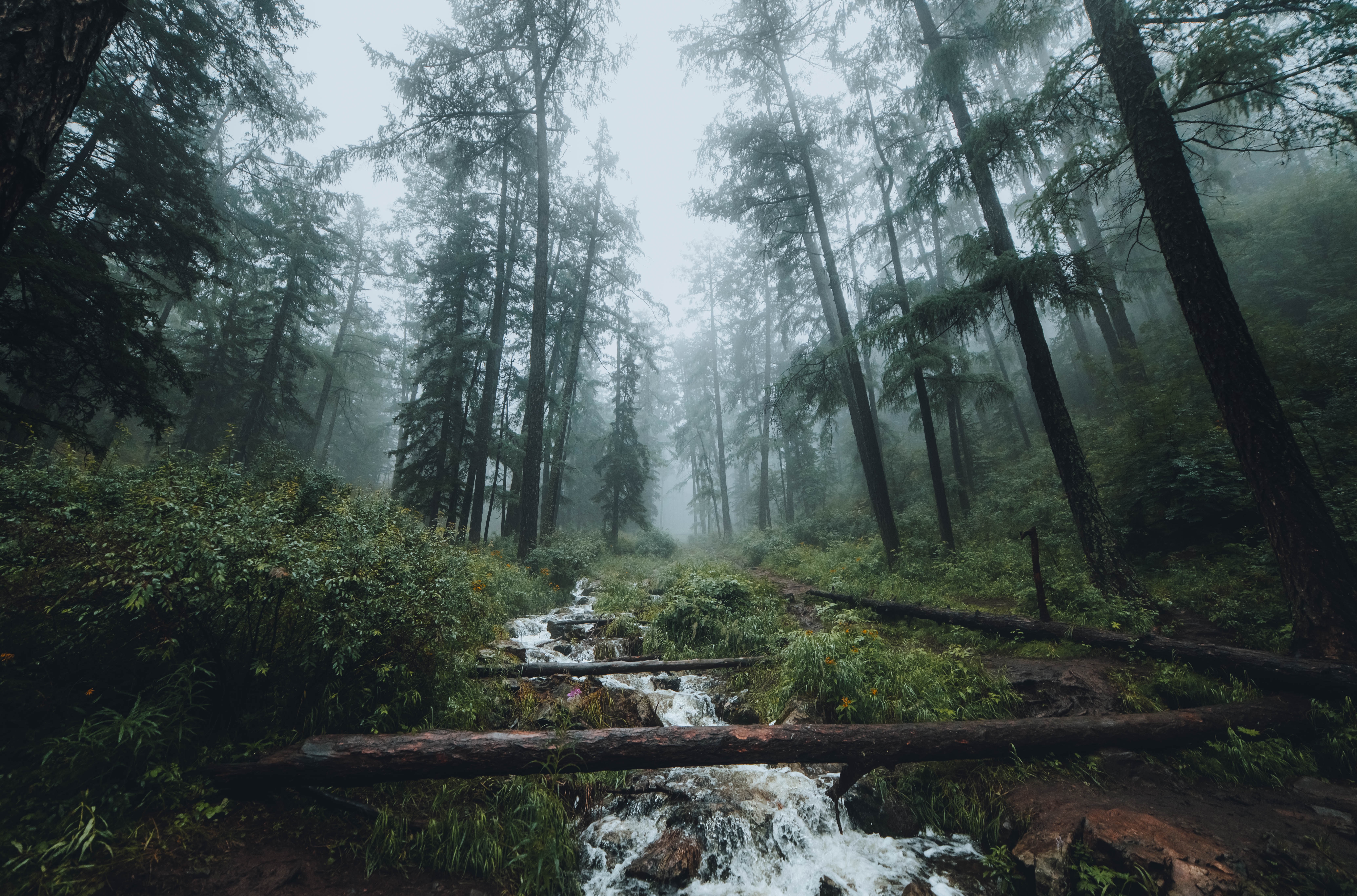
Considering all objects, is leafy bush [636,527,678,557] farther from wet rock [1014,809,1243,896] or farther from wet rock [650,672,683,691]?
wet rock [1014,809,1243,896]

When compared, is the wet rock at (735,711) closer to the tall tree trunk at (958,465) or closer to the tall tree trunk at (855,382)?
the tall tree trunk at (855,382)

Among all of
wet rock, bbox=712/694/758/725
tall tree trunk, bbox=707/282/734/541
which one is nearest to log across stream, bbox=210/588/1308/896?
wet rock, bbox=712/694/758/725

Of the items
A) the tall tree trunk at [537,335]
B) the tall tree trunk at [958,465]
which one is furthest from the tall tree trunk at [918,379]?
the tall tree trunk at [537,335]

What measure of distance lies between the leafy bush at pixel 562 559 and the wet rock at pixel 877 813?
9617 mm

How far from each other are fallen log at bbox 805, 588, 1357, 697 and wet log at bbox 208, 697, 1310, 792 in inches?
12.3

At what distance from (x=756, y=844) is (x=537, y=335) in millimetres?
12956

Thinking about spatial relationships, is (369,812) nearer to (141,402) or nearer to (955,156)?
(141,402)

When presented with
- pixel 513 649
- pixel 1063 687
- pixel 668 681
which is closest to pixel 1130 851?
pixel 1063 687

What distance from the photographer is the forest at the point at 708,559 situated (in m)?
3.13

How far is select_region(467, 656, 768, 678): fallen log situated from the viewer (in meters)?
5.96

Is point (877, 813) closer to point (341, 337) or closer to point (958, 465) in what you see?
point (958, 465)

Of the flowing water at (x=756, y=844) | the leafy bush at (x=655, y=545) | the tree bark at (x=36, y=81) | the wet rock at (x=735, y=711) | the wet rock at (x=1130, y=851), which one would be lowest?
the flowing water at (x=756, y=844)

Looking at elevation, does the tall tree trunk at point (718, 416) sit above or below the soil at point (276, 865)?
above

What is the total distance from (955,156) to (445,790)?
42.5ft
